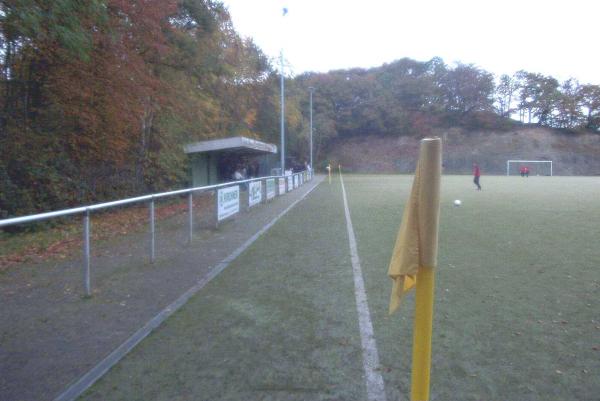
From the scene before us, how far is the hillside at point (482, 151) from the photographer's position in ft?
191

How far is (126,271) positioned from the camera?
743 cm

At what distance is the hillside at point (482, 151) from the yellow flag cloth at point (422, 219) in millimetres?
49957

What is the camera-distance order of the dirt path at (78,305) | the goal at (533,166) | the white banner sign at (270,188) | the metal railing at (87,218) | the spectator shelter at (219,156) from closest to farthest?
the dirt path at (78,305) → the metal railing at (87,218) → the white banner sign at (270,188) → the spectator shelter at (219,156) → the goal at (533,166)

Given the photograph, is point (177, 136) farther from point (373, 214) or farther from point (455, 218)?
point (455, 218)

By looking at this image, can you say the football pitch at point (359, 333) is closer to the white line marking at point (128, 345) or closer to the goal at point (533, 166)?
the white line marking at point (128, 345)

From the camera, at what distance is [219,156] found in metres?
28.5

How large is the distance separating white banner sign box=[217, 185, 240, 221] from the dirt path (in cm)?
240

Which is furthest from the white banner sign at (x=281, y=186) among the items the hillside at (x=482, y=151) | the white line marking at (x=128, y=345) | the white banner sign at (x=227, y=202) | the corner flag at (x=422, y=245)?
the hillside at (x=482, y=151)

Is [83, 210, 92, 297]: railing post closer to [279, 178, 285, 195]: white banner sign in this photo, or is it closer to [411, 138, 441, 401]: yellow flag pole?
[411, 138, 441, 401]: yellow flag pole

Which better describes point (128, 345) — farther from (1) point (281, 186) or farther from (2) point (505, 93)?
(2) point (505, 93)

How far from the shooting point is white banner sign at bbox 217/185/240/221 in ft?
38.9

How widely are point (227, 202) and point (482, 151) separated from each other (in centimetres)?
6039

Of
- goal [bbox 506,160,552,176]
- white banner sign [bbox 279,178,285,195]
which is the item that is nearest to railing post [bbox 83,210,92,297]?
white banner sign [bbox 279,178,285,195]

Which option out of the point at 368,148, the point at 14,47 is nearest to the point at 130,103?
the point at 14,47
